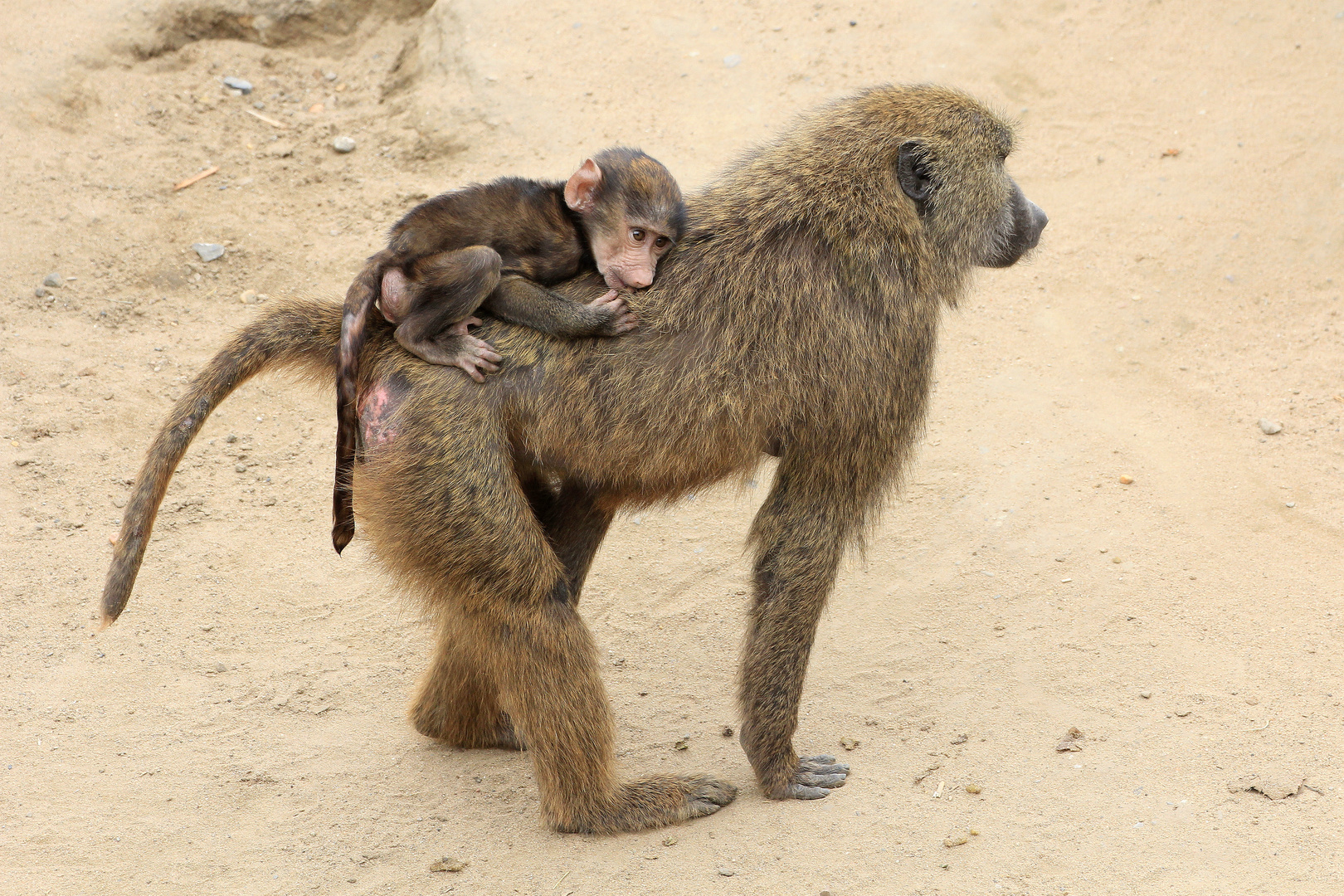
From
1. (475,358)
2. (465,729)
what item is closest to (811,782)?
(465,729)

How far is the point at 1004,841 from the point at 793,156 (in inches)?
86.3

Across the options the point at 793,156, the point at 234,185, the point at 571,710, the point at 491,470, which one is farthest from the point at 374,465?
the point at 234,185

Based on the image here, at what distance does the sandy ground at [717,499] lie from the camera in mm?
3740

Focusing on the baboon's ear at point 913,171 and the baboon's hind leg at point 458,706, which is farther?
the baboon's hind leg at point 458,706

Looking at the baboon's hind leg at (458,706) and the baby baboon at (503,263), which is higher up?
the baby baboon at (503,263)

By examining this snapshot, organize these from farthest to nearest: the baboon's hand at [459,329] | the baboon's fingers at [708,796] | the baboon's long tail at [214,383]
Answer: the baboon's fingers at [708,796]
the baboon's hand at [459,329]
the baboon's long tail at [214,383]

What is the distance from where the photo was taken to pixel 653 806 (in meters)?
3.86

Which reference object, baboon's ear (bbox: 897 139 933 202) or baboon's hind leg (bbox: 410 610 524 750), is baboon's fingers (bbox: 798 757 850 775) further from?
baboon's ear (bbox: 897 139 933 202)

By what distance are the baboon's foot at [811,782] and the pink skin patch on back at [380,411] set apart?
1.67 m

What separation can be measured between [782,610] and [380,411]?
4.48 ft

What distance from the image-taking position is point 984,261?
12.9 feet

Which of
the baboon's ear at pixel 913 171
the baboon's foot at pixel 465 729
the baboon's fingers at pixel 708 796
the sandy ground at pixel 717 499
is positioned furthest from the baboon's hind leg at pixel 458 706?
the baboon's ear at pixel 913 171

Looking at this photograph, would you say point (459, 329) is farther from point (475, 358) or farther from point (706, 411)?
point (706, 411)

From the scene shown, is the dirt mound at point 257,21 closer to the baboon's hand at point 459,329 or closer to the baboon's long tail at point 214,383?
the baboon's long tail at point 214,383
